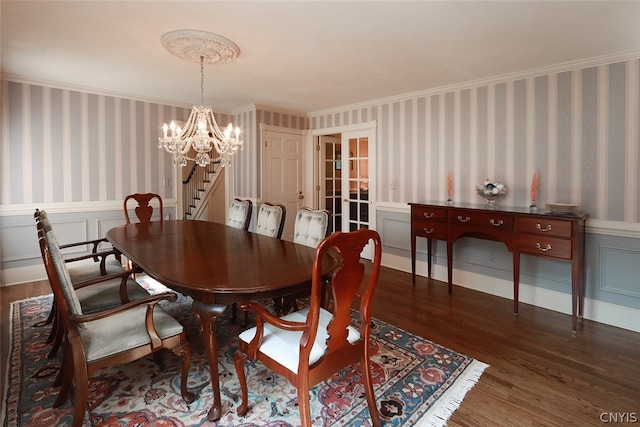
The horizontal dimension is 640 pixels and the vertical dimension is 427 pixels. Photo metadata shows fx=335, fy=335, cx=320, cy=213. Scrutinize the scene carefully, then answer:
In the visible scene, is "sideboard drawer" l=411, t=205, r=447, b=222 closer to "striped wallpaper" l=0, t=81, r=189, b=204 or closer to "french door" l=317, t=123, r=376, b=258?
"french door" l=317, t=123, r=376, b=258

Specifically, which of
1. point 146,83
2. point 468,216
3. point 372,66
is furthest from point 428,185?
point 146,83

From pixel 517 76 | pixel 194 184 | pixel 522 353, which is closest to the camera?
pixel 522 353

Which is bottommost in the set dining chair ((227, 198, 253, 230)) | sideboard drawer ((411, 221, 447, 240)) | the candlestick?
sideboard drawer ((411, 221, 447, 240))

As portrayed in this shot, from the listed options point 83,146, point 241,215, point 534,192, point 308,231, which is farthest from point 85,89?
point 534,192

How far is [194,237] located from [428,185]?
111 inches

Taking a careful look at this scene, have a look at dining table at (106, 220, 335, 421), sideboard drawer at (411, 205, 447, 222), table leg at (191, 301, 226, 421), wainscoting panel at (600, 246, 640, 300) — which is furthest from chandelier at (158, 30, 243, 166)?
wainscoting panel at (600, 246, 640, 300)

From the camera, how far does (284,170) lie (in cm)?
534

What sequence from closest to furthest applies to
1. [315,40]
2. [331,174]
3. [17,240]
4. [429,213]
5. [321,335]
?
[321,335]
[315,40]
[429,213]
[17,240]
[331,174]

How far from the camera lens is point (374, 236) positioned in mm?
1471

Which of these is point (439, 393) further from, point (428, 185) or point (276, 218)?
point (428, 185)

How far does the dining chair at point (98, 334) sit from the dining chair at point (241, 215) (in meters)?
1.54

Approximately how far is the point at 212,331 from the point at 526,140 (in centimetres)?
338

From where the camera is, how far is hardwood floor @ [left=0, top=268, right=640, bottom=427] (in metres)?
1.79

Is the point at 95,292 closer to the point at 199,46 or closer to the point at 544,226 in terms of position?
the point at 199,46
